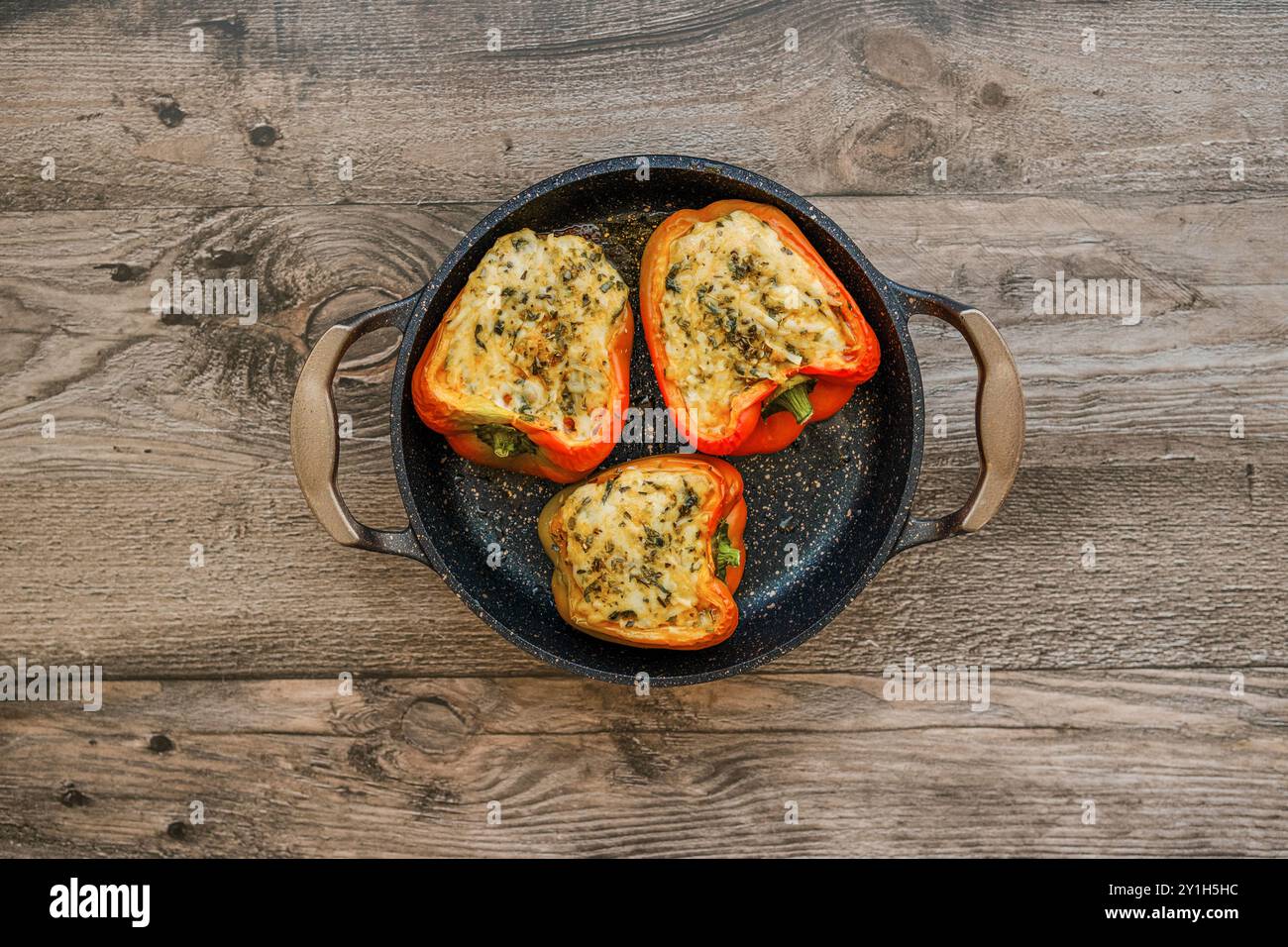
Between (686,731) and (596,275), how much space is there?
865 millimetres

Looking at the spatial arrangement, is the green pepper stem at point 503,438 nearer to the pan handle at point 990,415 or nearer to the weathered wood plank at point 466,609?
the weathered wood plank at point 466,609

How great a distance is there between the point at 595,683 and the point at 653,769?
0.20 meters

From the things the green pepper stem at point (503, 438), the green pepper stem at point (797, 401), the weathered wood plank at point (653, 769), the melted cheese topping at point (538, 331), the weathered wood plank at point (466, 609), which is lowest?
the weathered wood plank at point (653, 769)

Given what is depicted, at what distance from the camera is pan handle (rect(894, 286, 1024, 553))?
5.33ft

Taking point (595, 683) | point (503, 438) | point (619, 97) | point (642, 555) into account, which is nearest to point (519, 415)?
point (503, 438)

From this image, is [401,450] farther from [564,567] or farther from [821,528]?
[821,528]

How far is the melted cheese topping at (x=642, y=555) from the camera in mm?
1655

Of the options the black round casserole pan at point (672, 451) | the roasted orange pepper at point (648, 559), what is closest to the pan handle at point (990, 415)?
the black round casserole pan at point (672, 451)

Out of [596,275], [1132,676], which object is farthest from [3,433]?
[1132,676]

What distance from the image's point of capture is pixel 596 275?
1.70 meters

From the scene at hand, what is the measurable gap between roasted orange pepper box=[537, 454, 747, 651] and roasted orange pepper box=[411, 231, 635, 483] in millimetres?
70

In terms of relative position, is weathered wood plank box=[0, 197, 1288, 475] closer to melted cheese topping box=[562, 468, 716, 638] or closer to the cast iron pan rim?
the cast iron pan rim

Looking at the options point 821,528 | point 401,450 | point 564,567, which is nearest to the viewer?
point 401,450

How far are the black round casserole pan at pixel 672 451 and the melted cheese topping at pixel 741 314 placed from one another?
0.09 m
